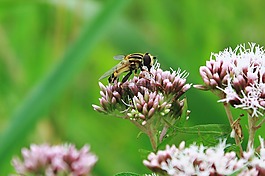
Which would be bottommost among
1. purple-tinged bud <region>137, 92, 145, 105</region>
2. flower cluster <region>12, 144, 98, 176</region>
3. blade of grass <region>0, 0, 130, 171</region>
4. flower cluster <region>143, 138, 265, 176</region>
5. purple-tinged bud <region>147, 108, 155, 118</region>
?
flower cluster <region>143, 138, 265, 176</region>

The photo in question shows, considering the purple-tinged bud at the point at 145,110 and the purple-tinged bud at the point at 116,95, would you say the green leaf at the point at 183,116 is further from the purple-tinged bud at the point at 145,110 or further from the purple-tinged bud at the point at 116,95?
the purple-tinged bud at the point at 116,95

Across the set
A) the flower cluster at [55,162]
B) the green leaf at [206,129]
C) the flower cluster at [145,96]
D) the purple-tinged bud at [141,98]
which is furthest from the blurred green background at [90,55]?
the green leaf at [206,129]

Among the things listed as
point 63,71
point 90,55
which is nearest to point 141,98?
point 63,71

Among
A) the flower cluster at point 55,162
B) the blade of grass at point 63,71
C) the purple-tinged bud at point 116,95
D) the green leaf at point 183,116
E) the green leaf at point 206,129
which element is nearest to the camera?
the green leaf at point 206,129

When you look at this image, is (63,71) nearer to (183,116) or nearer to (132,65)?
(132,65)

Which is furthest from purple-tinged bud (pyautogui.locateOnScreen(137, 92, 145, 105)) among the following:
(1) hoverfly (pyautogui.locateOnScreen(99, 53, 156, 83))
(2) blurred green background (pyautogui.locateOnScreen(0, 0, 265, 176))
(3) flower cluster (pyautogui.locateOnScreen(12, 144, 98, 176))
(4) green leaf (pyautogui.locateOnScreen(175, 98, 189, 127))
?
(2) blurred green background (pyautogui.locateOnScreen(0, 0, 265, 176))

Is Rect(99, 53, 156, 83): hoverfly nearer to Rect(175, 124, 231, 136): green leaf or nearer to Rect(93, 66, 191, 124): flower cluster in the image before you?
Rect(93, 66, 191, 124): flower cluster
